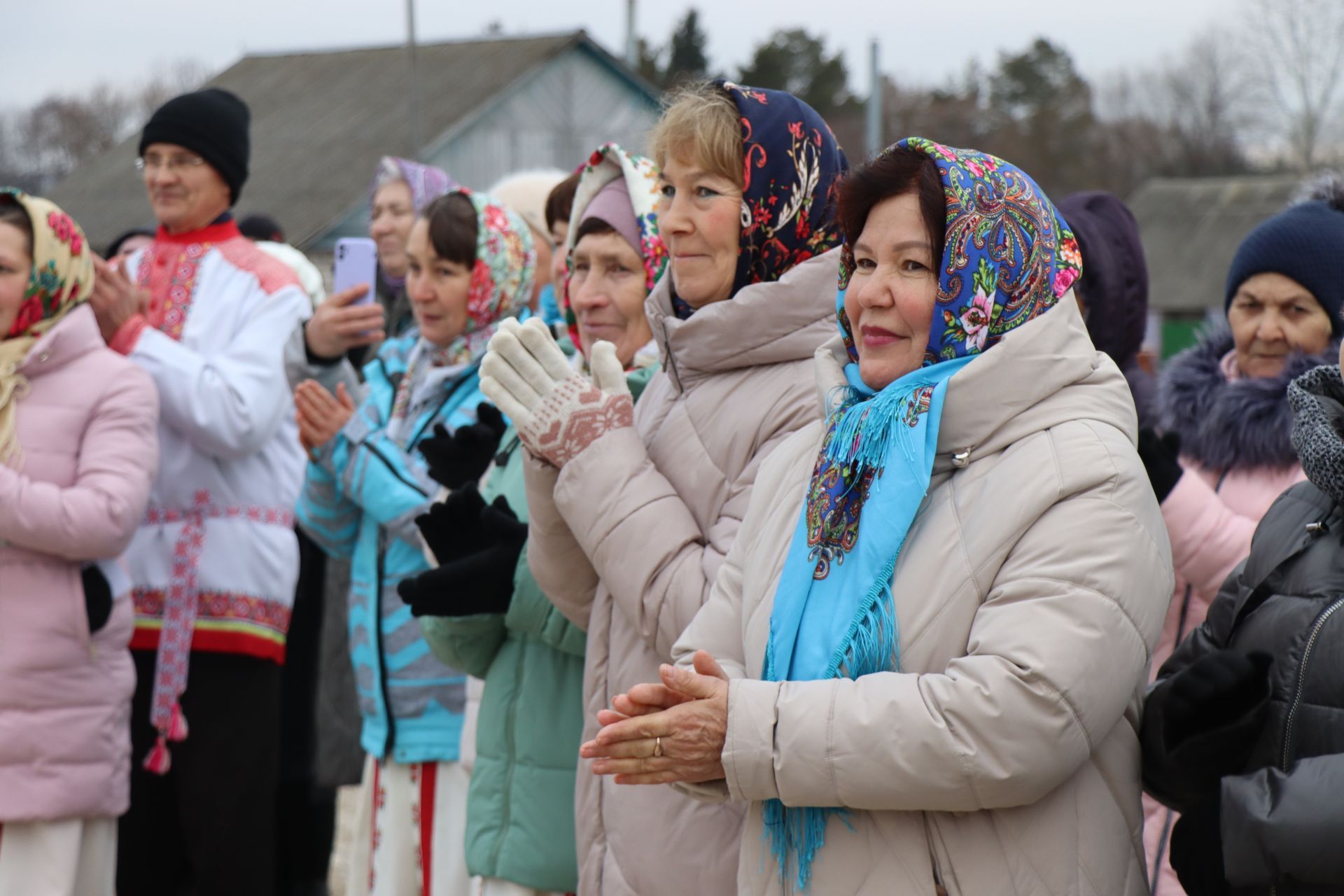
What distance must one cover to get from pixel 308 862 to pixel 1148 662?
3688mm

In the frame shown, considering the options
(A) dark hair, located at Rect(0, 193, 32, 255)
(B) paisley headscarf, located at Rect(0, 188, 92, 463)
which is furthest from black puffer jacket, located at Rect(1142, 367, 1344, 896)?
(A) dark hair, located at Rect(0, 193, 32, 255)

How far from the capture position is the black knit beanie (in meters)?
4.43

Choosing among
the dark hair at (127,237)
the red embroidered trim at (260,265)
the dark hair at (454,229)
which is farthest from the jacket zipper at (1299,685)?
the dark hair at (127,237)

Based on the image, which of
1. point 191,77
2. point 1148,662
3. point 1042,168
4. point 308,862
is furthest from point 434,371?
point 191,77

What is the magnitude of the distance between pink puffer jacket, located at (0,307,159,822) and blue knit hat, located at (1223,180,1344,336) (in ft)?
9.40

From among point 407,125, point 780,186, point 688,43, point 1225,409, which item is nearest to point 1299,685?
point 780,186

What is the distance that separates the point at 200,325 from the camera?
14.2 feet

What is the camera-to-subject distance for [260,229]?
7.53m

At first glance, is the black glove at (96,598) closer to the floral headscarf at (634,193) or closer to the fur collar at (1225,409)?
the floral headscarf at (634,193)

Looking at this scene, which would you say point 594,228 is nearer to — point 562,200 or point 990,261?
point 562,200

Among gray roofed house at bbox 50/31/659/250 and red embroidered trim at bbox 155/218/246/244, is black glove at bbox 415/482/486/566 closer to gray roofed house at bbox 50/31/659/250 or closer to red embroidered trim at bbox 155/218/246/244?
red embroidered trim at bbox 155/218/246/244

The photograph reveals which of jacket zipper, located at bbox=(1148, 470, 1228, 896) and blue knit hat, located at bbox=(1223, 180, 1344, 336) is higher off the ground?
blue knit hat, located at bbox=(1223, 180, 1344, 336)

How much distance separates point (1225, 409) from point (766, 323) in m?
1.26

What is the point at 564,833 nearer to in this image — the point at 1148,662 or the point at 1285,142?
the point at 1148,662
